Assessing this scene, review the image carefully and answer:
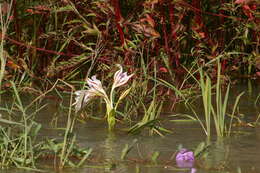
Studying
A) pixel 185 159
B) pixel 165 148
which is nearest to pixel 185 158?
pixel 185 159

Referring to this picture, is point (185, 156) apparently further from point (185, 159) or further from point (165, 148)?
point (165, 148)

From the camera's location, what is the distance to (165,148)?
3.41 metres

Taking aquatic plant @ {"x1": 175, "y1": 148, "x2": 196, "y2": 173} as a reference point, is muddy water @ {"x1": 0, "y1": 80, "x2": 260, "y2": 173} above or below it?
below

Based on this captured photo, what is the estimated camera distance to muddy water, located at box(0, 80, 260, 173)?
3.00 m

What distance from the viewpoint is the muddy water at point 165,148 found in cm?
300

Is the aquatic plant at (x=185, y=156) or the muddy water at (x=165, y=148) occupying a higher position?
the aquatic plant at (x=185, y=156)

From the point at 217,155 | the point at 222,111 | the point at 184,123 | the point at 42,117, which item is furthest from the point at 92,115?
the point at 217,155

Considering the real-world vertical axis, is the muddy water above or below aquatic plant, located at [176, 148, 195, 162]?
below

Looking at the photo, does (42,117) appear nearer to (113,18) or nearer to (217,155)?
(113,18)

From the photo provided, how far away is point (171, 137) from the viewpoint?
12.1 ft

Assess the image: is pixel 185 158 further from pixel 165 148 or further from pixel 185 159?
pixel 165 148

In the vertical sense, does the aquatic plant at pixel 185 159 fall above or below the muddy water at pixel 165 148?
above

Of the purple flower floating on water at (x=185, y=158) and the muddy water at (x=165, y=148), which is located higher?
the purple flower floating on water at (x=185, y=158)

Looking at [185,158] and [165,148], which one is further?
[165,148]
